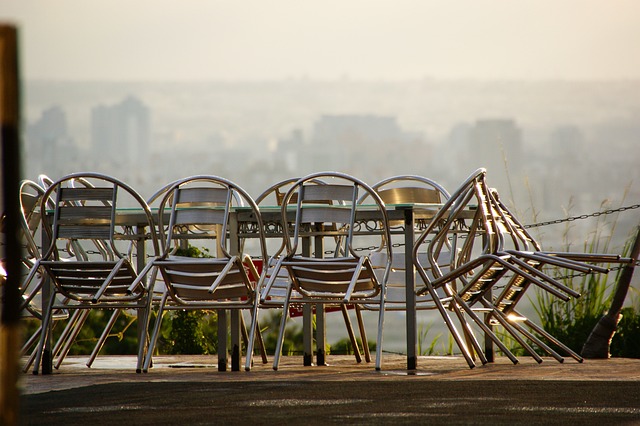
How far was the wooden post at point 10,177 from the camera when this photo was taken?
4.50 feet

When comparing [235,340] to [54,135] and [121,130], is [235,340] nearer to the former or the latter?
[54,135]

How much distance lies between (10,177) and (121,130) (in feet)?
80.1

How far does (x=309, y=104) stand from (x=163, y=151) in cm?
463

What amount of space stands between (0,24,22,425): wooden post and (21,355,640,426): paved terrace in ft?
5.24

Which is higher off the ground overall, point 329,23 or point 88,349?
point 329,23

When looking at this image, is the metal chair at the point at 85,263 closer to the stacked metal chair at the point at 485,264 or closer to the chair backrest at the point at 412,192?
the stacked metal chair at the point at 485,264

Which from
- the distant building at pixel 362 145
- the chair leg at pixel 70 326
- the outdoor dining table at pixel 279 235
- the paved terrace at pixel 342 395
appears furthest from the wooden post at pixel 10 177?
the distant building at pixel 362 145

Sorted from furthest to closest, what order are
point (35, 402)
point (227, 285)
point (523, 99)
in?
point (523, 99) < point (227, 285) < point (35, 402)

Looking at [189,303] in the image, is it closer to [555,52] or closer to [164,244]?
[164,244]

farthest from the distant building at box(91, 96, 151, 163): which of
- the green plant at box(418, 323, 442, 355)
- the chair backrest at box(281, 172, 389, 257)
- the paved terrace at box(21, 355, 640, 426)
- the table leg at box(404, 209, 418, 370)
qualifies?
the paved terrace at box(21, 355, 640, 426)

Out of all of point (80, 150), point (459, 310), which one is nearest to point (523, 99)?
point (80, 150)

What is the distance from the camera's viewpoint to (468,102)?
30062 millimetres

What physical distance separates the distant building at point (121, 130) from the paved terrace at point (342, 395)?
1828 centimetres

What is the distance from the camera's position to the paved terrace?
3.05m
